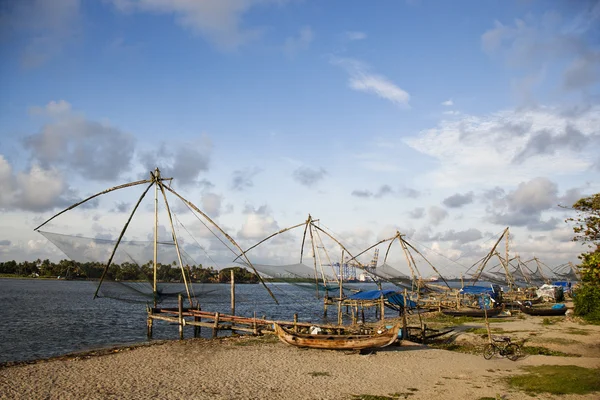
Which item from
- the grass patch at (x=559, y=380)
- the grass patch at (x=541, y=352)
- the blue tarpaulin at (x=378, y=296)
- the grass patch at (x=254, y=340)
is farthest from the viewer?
the blue tarpaulin at (x=378, y=296)

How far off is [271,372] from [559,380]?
8.75 metres

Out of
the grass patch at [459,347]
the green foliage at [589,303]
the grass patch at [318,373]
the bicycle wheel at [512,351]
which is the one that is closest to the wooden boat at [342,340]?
the grass patch at [318,373]

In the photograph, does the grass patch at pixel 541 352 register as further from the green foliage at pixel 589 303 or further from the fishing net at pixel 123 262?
the fishing net at pixel 123 262

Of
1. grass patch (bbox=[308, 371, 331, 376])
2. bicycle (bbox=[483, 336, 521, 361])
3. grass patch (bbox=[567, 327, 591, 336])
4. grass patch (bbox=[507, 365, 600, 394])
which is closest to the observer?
grass patch (bbox=[507, 365, 600, 394])

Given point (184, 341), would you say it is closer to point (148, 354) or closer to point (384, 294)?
point (148, 354)

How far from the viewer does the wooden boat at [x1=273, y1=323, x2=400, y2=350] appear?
15.5m

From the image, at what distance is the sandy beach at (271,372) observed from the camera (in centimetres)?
1099

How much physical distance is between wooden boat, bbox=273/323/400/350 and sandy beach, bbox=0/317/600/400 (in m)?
0.34

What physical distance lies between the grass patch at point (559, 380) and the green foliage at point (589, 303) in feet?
39.1

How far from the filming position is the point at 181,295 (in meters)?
19.4

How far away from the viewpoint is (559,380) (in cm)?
1153

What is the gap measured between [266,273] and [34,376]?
15317 mm

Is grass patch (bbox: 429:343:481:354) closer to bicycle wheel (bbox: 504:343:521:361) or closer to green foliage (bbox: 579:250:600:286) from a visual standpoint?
bicycle wheel (bbox: 504:343:521:361)

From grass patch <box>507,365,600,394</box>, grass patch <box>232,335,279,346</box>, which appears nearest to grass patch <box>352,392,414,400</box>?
grass patch <box>507,365,600,394</box>
